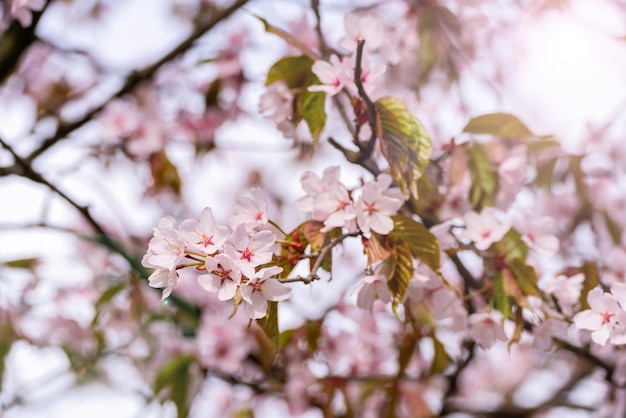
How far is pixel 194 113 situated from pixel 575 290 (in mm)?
1364

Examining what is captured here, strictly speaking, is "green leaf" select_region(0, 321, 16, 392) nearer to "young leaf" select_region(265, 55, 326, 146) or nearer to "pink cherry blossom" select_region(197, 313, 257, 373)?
"pink cherry blossom" select_region(197, 313, 257, 373)

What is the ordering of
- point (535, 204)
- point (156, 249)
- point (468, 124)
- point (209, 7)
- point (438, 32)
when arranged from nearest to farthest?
1. point (156, 249)
2. point (468, 124)
3. point (438, 32)
4. point (535, 204)
5. point (209, 7)

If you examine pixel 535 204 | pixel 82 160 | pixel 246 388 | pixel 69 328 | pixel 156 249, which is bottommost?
pixel 69 328

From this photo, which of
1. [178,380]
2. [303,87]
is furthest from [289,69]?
[178,380]

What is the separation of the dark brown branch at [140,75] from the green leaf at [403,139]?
741 mm

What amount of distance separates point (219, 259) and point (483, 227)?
405mm

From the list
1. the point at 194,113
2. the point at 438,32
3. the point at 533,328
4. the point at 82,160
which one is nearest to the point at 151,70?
the point at 82,160

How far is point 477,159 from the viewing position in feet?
3.34

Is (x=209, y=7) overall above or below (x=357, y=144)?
below

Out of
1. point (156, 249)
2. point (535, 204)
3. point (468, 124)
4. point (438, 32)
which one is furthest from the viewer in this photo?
point (535, 204)

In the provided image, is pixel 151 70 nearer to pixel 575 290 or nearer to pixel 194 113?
pixel 194 113

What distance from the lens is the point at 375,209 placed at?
2.63ft

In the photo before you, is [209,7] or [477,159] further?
[209,7]

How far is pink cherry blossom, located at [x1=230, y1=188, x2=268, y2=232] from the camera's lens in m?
0.81
